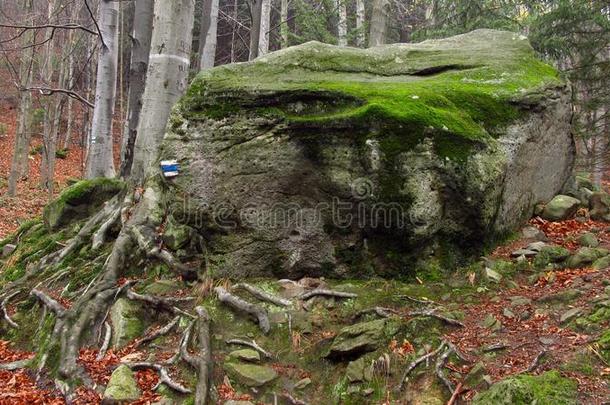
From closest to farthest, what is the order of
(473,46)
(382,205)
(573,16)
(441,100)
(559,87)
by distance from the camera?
1. (382,205)
2. (441,100)
3. (559,87)
4. (473,46)
5. (573,16)

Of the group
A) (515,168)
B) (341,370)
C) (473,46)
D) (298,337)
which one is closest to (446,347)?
(341,370)

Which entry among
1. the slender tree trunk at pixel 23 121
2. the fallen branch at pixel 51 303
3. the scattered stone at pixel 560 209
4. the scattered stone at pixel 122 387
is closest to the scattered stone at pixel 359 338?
the scattered stone at pixel 122 387

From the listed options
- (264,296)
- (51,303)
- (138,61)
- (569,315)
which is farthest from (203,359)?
(138,61)

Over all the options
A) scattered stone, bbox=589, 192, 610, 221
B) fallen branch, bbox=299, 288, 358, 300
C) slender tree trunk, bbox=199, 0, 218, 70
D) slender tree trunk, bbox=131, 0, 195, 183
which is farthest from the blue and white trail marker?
slender tree trunk, bbox=199, 0, 218, 70

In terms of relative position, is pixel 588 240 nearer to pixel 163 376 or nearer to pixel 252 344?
pixel 252 344

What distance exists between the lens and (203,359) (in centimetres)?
425

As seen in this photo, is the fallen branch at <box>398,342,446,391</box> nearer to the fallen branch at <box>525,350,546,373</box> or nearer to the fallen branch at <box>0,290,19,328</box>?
the fallen branch at <box>525,350,546,373</box>

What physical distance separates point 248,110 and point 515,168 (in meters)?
3.09

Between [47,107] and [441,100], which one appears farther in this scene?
[47,107]

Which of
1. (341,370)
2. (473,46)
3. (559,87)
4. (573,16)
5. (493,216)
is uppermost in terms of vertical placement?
(573,16)

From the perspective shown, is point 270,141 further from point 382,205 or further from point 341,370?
point 341,370

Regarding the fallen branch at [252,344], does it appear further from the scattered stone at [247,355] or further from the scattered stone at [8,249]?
the scattered stone at [8,249]

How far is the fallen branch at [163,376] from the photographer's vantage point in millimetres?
4059

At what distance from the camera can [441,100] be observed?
558cm
